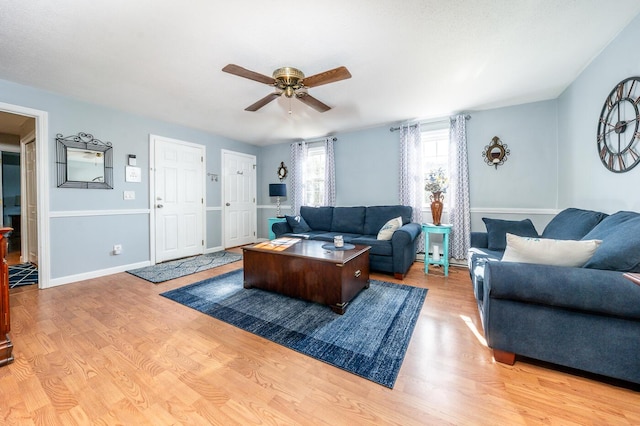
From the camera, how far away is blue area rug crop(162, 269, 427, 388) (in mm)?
1646

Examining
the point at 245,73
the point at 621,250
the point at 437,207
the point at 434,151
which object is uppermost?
the point at 245,73

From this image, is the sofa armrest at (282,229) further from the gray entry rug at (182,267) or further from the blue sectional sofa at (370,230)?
the gray entry rug at (182,267)

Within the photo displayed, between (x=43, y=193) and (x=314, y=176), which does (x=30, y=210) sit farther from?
(x=314, y=176)

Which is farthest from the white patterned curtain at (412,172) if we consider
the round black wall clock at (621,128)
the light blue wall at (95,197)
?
the light blue wall at (95,197)

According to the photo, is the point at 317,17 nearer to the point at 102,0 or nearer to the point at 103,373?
the point at 102,0

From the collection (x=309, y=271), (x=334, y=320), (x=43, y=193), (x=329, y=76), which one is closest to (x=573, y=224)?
(x=334, y=320)

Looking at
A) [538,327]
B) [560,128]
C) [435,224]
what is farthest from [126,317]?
[560,128]

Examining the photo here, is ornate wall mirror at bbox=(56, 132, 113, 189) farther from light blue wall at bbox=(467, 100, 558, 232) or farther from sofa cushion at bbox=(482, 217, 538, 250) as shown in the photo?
light blue wall at bbox=(467, 100, 558, 232)

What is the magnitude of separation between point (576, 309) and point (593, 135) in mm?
2081

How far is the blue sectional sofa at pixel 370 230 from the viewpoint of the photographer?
323cm

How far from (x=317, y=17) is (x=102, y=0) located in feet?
4.66

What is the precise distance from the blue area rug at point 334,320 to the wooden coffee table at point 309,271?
0.37 feet

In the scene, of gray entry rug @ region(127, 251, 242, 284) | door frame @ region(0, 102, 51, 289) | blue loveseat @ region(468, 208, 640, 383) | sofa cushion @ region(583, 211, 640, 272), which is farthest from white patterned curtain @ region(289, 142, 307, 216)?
sofa cushion @ region(583, 211, 640, 272)

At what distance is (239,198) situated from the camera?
18.1ft
